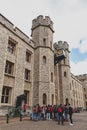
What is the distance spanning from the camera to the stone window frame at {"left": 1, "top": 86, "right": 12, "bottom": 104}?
52.2 ft

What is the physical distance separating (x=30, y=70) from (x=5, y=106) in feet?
23.1

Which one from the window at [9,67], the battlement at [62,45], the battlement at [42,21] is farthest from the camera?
the battlement at [62,45]

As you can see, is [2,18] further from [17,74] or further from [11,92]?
[11,92]

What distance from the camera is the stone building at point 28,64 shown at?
1655cm

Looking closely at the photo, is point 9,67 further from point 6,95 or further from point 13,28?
point 13,28

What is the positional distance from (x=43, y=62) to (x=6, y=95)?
7866mm

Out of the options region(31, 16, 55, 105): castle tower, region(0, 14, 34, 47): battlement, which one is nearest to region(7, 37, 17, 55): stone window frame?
region(0, 14, 34, 47): battlement

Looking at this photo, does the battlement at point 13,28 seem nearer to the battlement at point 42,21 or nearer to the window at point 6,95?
the battlement at point 42,21

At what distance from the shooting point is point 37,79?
67.4 feet

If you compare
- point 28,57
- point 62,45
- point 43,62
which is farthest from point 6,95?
point 62,45

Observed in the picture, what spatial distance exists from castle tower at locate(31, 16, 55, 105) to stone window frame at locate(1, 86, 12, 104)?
430 centimetres

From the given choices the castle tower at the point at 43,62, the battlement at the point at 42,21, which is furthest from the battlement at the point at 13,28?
the battlement at the point at 42,21

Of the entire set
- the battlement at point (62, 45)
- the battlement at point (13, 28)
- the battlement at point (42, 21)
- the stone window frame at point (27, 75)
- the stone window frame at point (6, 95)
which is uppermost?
the battlement at point (42, 21)

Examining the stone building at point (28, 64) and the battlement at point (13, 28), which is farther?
the battlement at point (13, 28)
